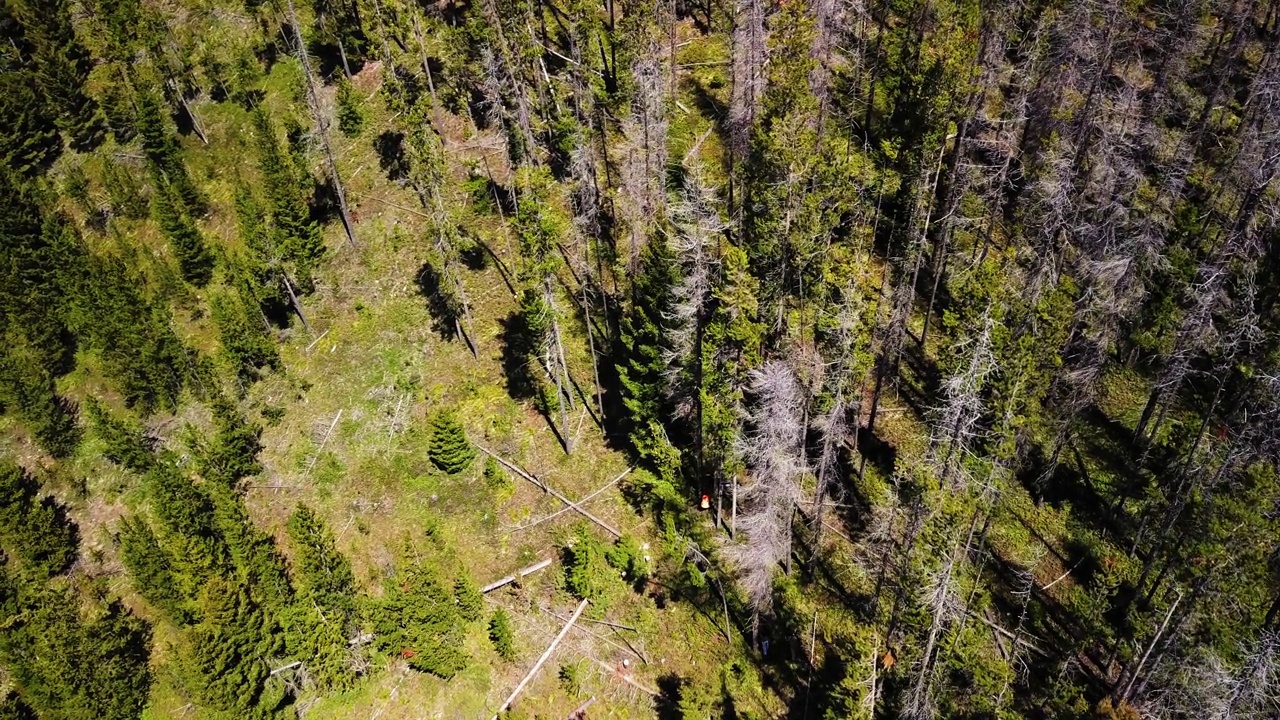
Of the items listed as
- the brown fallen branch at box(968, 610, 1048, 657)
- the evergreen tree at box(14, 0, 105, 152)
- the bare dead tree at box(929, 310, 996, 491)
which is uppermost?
the evergreen tree at box(14, 0, 105, 152)

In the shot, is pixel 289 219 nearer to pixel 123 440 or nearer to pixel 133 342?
pixel 133 342

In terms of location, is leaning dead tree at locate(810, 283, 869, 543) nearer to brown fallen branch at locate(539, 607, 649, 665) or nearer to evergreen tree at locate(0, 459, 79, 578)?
brown fallen branch at locate(539, 607, 649, 665)

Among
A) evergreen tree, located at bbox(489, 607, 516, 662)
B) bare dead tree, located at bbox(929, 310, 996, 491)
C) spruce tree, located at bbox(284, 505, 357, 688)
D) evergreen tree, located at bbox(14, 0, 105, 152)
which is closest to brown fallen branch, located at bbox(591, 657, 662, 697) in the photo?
evergreen tree, located at bbox(489, 607, 516, 662)

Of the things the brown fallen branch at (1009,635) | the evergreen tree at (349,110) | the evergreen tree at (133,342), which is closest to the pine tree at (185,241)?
the evergreen tree at (133,342)

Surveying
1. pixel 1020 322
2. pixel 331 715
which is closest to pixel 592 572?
pixel 331 715

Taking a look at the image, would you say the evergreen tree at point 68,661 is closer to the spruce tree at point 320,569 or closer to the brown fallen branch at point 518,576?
the spruce tree at point 320,569

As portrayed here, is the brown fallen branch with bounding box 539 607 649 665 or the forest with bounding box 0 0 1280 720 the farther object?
the brown fallen branch with bounding box 539 607 649 665
